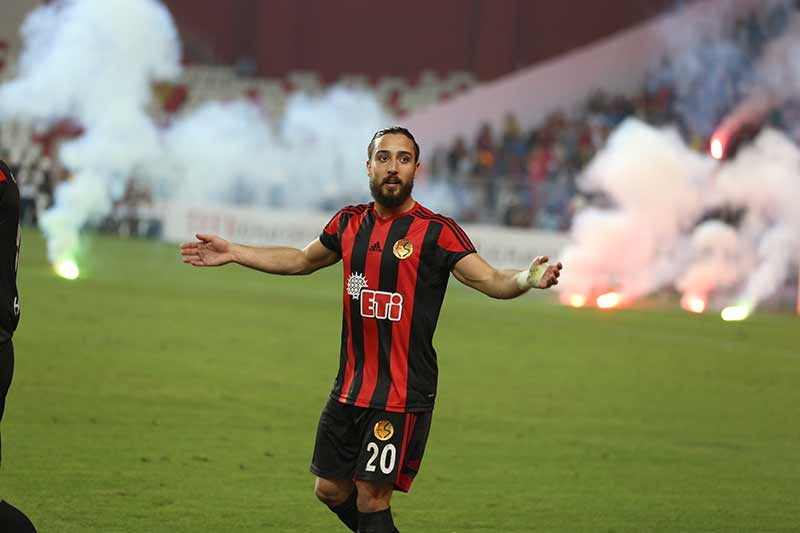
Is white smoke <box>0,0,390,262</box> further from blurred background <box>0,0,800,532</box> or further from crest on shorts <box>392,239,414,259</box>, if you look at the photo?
crest on shorts <box>392,239,414,259</box>

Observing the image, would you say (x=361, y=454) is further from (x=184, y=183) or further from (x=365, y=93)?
(x=365, y=93)

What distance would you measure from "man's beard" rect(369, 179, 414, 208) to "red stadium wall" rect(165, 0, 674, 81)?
29.4 m

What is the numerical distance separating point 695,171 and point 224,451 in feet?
51.0

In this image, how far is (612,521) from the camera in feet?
26.4

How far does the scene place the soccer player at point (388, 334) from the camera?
19.5ft

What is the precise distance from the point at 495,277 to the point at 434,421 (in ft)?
17.7

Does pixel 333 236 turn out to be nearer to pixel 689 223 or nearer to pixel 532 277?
pixel 532 277

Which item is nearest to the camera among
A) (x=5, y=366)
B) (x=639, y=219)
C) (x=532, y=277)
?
(x=5, y=366)

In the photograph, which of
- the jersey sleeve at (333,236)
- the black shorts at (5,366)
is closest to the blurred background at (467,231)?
the black shorts at (5,366)

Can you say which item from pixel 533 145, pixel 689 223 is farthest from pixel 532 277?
pixel 533 145

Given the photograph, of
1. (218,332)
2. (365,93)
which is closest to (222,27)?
(365,93)

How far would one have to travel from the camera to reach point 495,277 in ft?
19.7

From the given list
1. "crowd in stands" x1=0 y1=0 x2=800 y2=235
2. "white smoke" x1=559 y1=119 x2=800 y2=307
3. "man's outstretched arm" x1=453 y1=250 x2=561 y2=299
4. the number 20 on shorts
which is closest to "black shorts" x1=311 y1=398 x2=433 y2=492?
the number 20 on shorts

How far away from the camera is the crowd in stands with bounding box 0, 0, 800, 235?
1093 inches
